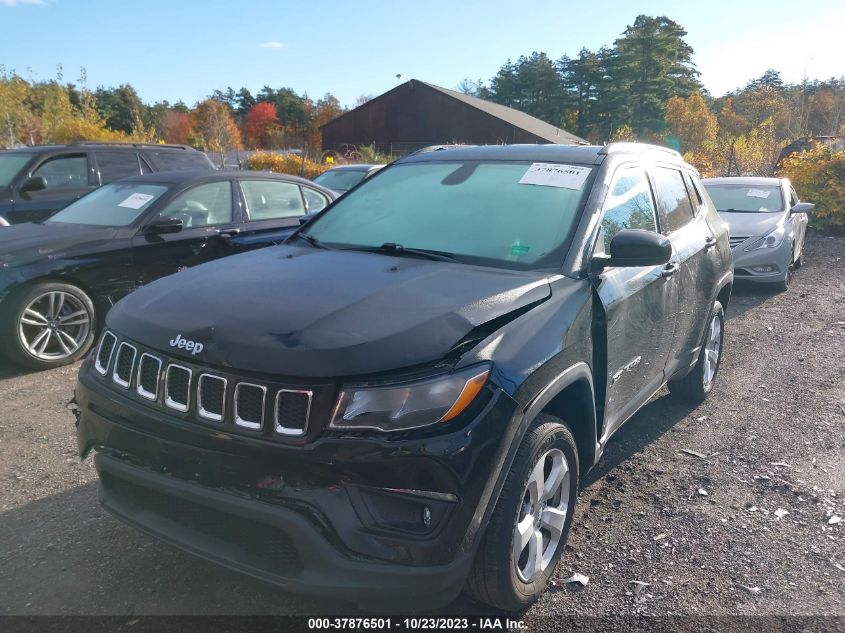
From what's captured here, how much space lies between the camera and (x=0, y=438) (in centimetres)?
409

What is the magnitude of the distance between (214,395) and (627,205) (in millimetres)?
2401

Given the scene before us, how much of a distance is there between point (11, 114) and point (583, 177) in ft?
114

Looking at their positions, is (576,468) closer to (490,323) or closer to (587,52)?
(490,323)

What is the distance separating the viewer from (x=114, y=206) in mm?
6207

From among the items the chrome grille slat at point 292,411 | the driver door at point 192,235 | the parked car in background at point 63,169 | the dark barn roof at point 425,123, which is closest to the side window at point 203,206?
the driver door at point 192,235

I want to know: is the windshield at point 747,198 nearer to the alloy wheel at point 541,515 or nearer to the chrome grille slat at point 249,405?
the alloy wheel at point 541,515

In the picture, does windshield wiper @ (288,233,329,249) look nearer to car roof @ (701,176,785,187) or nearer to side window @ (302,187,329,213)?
side window @ (302,187,329,213)

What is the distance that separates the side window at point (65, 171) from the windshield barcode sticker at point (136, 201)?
2.74 meters

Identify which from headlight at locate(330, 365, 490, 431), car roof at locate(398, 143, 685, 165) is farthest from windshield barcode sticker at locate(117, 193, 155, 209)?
headlight at locate(330, 365, 490, 431)

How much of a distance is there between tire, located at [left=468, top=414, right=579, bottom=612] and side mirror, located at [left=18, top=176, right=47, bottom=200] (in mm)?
7707

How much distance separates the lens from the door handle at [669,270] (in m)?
3.59

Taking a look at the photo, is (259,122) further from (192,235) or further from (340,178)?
(192,235)

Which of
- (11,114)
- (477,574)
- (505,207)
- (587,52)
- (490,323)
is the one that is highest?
(587,52)

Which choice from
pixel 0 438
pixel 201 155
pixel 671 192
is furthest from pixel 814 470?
pixel 201 155
